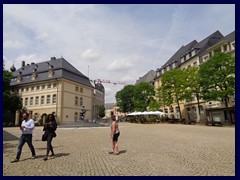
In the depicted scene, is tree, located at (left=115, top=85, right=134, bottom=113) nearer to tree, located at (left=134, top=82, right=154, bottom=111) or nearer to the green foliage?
tree, located at (left=134, top=82, right=154, bottom=111)

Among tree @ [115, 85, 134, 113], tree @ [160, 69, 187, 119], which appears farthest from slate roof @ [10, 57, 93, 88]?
tree @ [160, 69, 187, 119]

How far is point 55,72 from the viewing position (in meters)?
47.9

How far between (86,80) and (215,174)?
2020 inches

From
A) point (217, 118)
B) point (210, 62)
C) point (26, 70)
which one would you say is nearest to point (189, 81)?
point (210, 62)

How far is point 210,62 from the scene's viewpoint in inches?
1238

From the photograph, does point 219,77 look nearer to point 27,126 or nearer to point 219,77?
point 219,77

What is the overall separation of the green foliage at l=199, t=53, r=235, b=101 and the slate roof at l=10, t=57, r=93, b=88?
28.5 meters

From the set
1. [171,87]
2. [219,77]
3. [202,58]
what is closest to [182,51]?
[202,58]

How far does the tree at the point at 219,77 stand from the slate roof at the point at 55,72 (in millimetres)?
28475

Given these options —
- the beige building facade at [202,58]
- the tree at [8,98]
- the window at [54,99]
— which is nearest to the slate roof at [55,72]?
the window at [54,99]

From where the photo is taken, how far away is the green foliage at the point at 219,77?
29.2m

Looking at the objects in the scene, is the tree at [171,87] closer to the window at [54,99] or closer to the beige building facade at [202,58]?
the beige building facade at [202,58]

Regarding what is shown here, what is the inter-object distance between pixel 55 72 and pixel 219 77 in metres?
33.2

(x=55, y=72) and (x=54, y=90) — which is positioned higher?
(x=55, y=72)
